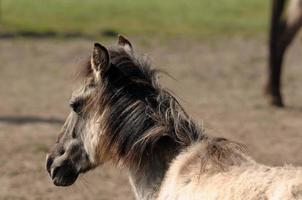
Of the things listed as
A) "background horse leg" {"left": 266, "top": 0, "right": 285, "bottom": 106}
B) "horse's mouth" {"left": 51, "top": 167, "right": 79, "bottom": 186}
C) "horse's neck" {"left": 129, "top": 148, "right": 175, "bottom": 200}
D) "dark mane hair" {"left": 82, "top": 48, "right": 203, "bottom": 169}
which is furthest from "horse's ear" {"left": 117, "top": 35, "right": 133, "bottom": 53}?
"background horse leg" {"left": 266, "top": 0, "right": 285, "bottom": 106}

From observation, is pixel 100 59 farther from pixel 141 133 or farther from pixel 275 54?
pixel 275 54

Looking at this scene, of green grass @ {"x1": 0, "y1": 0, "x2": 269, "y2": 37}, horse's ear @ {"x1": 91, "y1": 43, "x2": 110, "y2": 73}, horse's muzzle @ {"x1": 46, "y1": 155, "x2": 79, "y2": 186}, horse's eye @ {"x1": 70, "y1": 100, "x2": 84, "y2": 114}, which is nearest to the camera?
horse's ear @ {"x1": 91, "y1": 43, "x2": 110, "y2": 73}

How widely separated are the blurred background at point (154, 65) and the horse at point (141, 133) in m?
0.36

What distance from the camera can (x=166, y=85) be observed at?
50.4 feet

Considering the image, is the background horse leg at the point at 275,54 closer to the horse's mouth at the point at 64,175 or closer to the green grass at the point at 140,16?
the horse's mouth at the point at 64,175

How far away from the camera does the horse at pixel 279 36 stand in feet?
42.0

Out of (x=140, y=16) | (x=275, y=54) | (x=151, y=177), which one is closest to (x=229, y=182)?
(x=151, y=177)

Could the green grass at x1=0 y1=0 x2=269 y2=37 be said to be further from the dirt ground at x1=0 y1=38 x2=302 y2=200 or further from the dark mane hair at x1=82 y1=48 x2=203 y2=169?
the dark mane hair at x1=82 y1=48 x2=203 y2=169

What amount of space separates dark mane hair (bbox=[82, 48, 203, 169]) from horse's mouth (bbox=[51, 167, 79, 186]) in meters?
0.37

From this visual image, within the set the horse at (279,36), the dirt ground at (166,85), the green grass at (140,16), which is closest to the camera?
the dirt ground at (166,85)

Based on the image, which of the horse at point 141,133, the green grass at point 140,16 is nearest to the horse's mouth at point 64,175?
the horse at point 141,133

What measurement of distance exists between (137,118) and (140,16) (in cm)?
2367

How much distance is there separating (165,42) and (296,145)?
10947mm

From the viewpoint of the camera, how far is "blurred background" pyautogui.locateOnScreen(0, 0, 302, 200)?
9.35 metres
